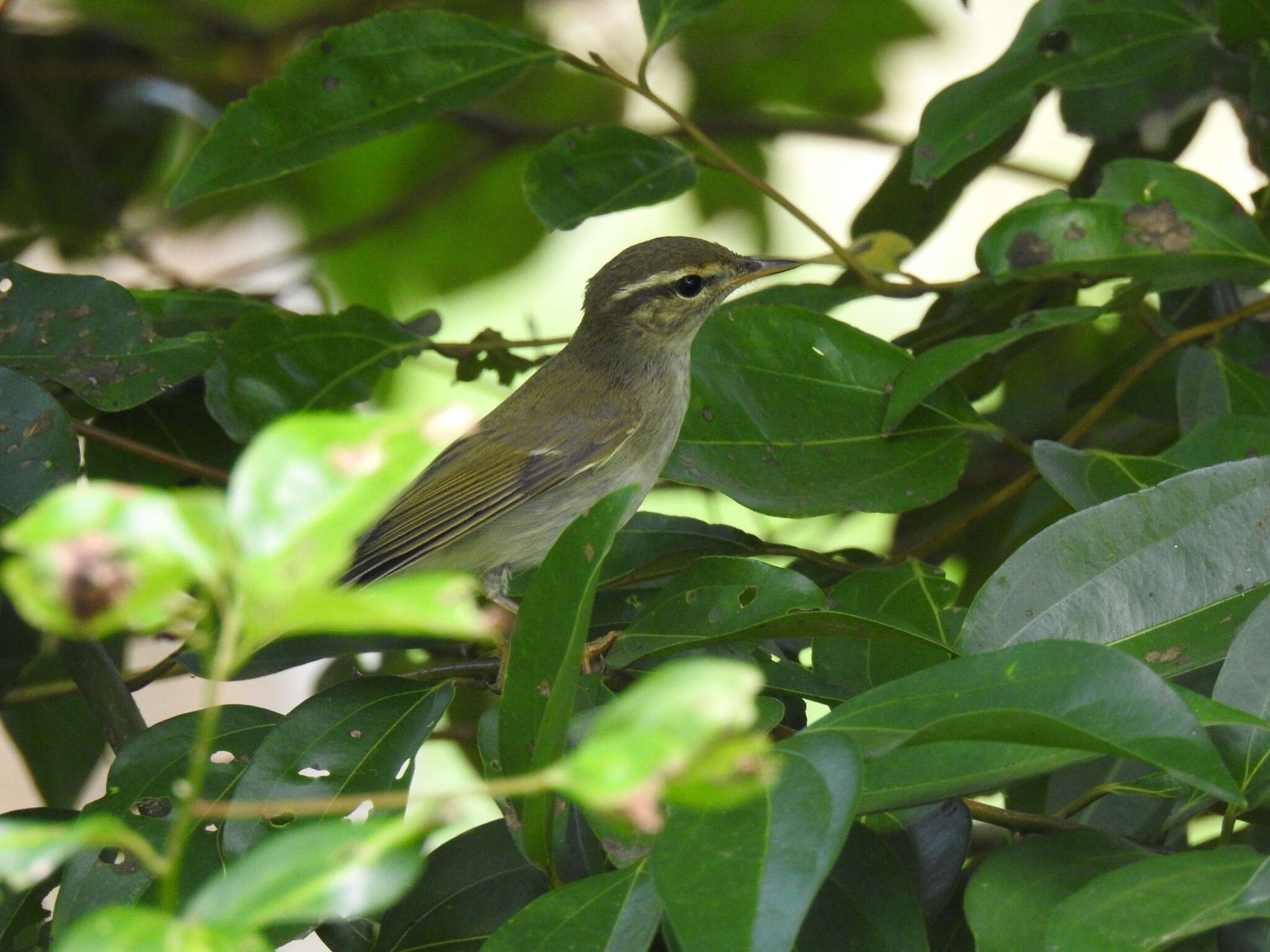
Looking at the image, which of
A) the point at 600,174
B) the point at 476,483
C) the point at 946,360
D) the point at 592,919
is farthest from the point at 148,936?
the point at 476,483

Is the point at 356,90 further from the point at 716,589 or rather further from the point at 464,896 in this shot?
the point at 464,896

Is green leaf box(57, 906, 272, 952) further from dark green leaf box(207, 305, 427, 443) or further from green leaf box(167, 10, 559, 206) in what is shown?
green leaf box(167, 10, 559, 206)

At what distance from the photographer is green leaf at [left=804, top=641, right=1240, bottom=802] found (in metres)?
1.20

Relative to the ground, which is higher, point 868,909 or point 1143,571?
point 1143,571

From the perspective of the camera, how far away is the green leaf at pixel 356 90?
2543mm

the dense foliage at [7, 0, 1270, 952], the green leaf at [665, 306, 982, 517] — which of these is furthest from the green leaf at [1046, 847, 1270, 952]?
the green leaf at [665, 306, 982, 517]

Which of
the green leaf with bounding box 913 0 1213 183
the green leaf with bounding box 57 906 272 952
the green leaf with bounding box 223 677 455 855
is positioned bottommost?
the green leaf with bounding box 223 677 455 855

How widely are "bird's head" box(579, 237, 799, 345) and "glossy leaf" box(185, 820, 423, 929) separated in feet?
10.1

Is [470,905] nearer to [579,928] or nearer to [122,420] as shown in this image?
[579,928]

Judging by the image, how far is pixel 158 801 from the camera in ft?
6.31

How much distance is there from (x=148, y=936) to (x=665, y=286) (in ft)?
10.4

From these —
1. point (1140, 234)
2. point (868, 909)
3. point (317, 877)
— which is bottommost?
point (868, 909)

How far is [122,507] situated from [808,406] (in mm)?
1829

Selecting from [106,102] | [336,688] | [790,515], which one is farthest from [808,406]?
[106,102]
